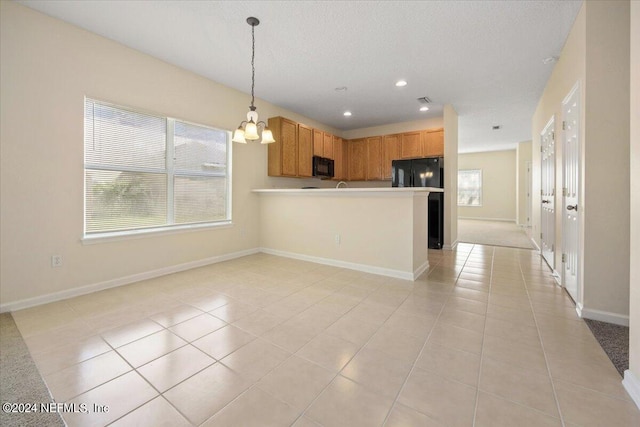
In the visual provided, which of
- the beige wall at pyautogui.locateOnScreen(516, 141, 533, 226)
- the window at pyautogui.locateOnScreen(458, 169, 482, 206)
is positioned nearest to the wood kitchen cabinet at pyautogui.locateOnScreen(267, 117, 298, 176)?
the beige wall at pyautogui.locateOnScreen(516, 141, 533, 226)

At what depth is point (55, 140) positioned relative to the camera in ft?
8.81

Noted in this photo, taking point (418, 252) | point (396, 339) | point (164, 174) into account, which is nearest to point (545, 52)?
point (418, 252)

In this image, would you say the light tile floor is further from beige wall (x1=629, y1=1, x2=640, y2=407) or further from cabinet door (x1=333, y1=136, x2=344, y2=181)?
cabinet door (x1=333, y1=136, x2=344, y2=181)

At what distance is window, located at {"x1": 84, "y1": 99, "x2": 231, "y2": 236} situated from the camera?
302 centimetres

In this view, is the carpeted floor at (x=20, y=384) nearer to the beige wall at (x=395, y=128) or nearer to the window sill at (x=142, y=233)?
the window sill at (x=142, y=233)

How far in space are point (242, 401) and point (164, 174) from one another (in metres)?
3.15

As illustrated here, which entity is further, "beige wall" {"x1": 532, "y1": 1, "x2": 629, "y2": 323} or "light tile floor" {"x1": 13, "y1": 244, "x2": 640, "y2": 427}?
"beige wall" {"x1": 532, "y1": 1, "x2": 629, "y2": 323}

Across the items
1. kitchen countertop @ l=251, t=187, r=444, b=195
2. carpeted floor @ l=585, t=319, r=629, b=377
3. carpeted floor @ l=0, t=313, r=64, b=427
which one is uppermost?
kitchen countertop @ l=251, t=187, r=444, b=195

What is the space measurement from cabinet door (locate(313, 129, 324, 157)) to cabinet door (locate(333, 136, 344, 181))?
532 millimetres

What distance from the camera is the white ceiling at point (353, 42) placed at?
8.31 feet

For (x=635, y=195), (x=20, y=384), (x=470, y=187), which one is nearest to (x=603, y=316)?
(x=635, y=195)

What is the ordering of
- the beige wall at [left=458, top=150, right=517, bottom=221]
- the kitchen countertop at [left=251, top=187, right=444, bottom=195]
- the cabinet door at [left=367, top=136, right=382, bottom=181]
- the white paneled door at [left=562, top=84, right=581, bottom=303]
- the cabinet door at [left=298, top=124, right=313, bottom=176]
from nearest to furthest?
1. the white paneled door at [left=562, top=84, right=581, bottom=303]
2. the kitchen countertop at [left=251, top=187, right=444, bottom=195]
3. the cabinet door at [left=298, top=124, right=313, bottom=176]
4. the cabinet door at [left=367, top=136, right=382, bottom=181]
5. the beige wall at [left=458, top=150, right=517, bottom=221]

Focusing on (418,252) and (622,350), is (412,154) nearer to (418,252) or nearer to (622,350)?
(418,252)

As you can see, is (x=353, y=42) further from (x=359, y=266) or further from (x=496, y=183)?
(x=496, y=183)
